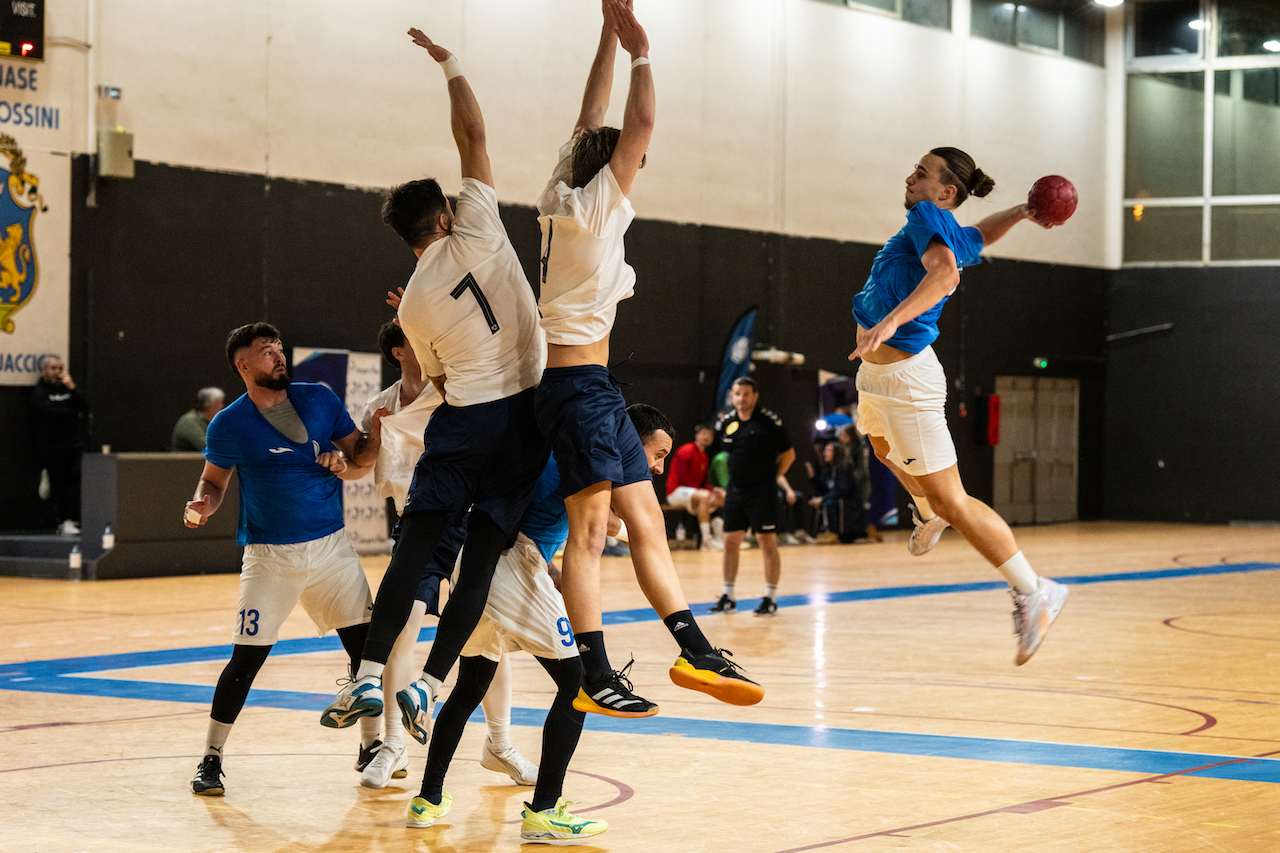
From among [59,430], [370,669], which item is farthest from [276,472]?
[59,430]

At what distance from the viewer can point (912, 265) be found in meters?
5.97

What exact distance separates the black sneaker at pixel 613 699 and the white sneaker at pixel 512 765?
4.03 feet

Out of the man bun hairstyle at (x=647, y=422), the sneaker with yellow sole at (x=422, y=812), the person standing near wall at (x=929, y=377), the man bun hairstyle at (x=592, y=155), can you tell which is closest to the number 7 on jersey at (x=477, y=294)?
the man bun hairstyle at (x=592, y=155)

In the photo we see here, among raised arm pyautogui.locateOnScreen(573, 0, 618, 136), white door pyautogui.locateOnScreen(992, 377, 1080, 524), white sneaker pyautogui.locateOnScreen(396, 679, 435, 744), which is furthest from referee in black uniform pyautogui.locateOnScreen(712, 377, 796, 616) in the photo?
white door pyautogui.locateOnScreen(992, 377, 1080, 524)

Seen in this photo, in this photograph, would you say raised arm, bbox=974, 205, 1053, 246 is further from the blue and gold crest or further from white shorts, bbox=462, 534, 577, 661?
the blue and gold crest

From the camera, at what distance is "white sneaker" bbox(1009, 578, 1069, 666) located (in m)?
5.99

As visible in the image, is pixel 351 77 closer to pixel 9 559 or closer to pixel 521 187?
pixel 521 187

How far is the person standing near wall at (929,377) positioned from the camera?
5.84 m

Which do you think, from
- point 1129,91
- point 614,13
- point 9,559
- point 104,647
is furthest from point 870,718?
point 1129,91

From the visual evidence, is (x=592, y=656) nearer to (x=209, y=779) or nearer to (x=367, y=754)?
(x=367, y=754)

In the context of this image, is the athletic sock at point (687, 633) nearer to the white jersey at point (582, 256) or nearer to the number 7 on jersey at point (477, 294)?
the white jersey at point (582, 256)

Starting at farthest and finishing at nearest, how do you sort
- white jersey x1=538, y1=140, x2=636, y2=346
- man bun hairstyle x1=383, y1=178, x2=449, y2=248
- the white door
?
1. the white door
2. man bun hairstyle x1=383, y1=178, x2=449, y2=248
3. white jersey x1=538, y1=140, x2=636, y2=346

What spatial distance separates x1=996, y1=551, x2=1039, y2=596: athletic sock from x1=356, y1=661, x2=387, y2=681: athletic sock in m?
2.50

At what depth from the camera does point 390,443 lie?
6.39m
